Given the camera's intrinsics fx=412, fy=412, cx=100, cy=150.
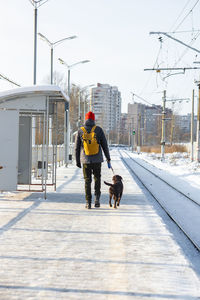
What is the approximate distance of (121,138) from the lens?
5453 inches

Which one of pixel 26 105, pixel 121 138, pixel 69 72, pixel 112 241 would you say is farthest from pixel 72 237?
pixel 121 138

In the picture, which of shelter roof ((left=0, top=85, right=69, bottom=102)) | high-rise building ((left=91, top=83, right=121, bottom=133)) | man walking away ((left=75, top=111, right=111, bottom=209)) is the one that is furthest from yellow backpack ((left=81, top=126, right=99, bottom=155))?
high-rise building ((left=91, top=83, right=121, bottom=133))

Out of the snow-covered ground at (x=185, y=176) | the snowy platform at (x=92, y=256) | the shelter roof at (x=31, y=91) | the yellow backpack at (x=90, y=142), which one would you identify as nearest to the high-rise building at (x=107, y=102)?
the snow-covered ground at (x=185, y=176)

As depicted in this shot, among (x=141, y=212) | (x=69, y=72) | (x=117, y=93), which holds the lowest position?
(x=141, y=212)

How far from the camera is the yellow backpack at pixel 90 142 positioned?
8523 mm

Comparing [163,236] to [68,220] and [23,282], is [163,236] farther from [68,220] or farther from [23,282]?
[23,282]

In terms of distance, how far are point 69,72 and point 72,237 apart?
78.3ft

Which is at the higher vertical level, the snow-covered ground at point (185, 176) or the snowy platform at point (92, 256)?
the snowy platform at point (92, 256)

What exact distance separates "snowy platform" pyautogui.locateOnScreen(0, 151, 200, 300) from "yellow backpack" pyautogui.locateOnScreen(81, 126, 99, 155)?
49.7 inches

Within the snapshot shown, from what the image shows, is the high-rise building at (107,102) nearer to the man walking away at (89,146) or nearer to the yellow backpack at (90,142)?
the man walking away at (89,146)

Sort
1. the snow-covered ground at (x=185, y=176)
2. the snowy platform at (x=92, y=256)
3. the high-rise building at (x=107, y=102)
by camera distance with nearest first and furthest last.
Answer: the snowy platform at (x=92, y=256) → the snow-covered ground at (x=185, y=176) → the high-rise building at (x=107, y=102)

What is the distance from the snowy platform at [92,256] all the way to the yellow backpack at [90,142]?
4.14 ft

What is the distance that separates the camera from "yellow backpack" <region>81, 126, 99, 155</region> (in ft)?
28.0

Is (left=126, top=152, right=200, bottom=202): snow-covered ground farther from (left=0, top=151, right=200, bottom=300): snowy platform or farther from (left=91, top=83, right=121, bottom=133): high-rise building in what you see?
(left=91, top=83, right=121, bottom=133): high-rise building
